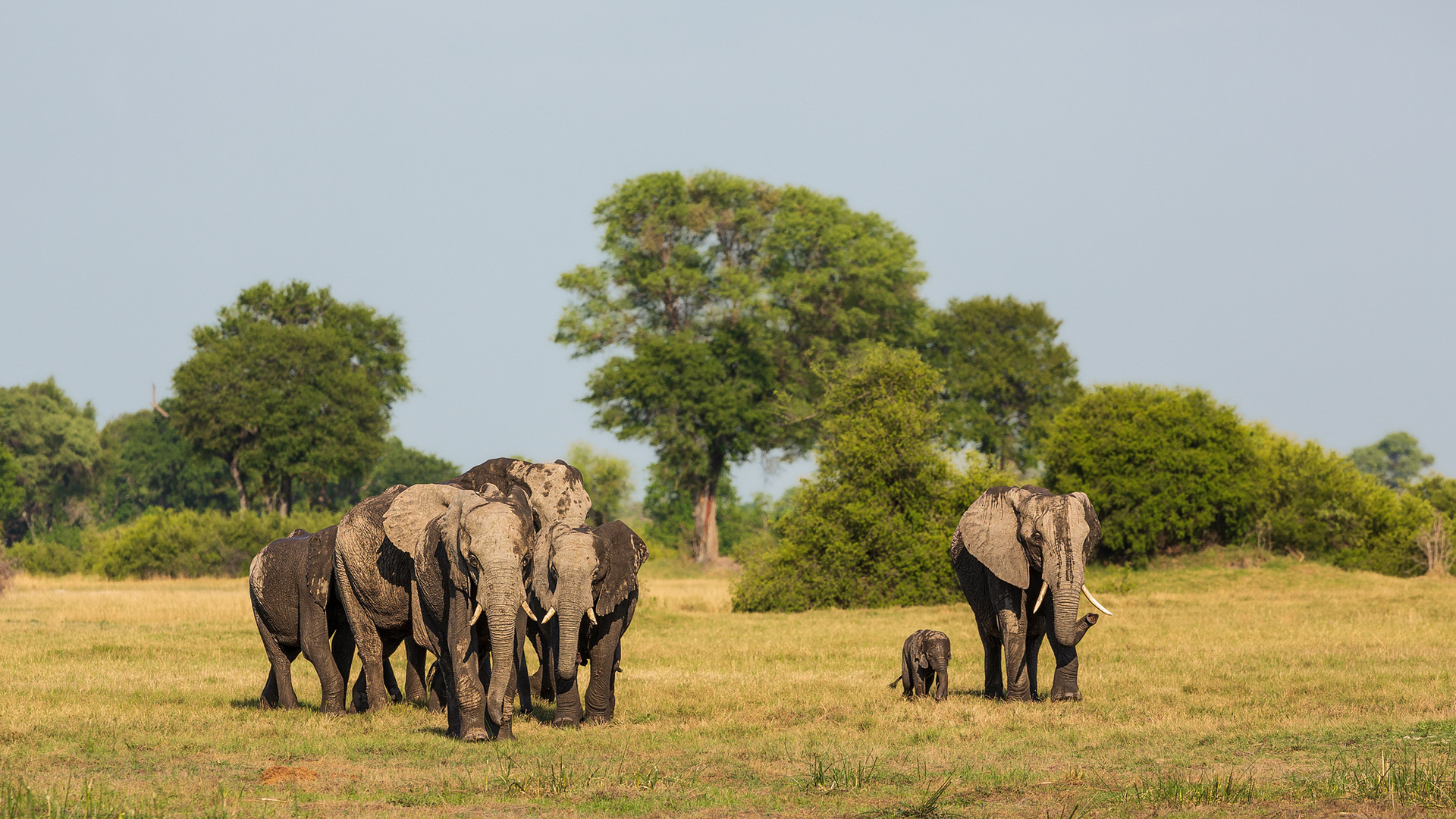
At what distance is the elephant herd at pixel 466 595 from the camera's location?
12469mm

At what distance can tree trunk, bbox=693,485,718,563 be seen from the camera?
65.8m

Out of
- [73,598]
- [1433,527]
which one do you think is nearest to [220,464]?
[73,598]

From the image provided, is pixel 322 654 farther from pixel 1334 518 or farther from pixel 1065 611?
pixel 1334 518

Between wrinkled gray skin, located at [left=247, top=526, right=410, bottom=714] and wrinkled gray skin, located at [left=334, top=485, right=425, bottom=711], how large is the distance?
1.31 ft

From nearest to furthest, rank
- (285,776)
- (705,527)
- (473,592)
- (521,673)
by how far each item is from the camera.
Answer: (285,776) → (473,592) → (521,673) → (705,527)

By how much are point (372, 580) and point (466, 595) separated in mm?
2264

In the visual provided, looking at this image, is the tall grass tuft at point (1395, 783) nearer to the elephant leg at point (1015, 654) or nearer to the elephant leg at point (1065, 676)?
the elephant leg at point (1065, 676)

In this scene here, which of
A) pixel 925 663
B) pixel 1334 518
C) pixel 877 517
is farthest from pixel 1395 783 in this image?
pixel 1334 518

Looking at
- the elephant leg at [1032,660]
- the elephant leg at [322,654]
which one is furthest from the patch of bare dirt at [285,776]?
the elephant leg at [1032,660]

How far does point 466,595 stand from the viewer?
12617mm

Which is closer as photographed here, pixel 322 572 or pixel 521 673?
pixel 521 673

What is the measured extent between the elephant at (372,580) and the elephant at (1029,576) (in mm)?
6322

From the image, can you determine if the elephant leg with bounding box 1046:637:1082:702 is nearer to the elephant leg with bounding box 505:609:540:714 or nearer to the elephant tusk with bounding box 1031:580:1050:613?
the elephant tusk with bounding box 1031:580:1050:613

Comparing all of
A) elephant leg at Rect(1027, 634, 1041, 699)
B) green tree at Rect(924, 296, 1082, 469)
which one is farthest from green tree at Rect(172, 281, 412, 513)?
elephant leg at Rect(1027, 634, 1041, 699)
